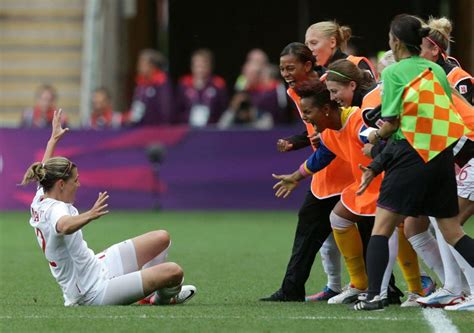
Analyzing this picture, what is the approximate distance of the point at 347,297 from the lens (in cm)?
849

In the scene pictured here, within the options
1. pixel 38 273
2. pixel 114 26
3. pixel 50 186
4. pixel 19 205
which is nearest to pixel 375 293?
pixel 50 186

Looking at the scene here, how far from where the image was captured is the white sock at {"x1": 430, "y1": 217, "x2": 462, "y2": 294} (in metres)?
8.10

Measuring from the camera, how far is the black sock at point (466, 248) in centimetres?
764

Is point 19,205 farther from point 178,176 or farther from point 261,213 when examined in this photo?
point 261,213

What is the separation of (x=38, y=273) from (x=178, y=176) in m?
6.62

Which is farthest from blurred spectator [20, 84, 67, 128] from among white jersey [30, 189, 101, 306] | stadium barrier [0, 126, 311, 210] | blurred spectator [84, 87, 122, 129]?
white jersey [30, 189, 101, 306]

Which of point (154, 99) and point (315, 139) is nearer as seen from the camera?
point (315, 139)

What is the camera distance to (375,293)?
7609 millimetres

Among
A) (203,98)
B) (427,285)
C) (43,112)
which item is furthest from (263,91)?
(427,285)

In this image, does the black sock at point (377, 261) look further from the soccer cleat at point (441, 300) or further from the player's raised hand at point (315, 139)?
the player's raised hand at point (315, 139)

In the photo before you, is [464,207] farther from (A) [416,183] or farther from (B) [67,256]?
(B) [67,256]

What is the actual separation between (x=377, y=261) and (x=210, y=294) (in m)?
1.80

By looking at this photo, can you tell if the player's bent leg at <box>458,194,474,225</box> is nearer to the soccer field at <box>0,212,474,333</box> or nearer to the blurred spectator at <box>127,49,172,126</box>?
the soccer field at <box>0,212,474,333</box>

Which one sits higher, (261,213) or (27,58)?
(27,58)
